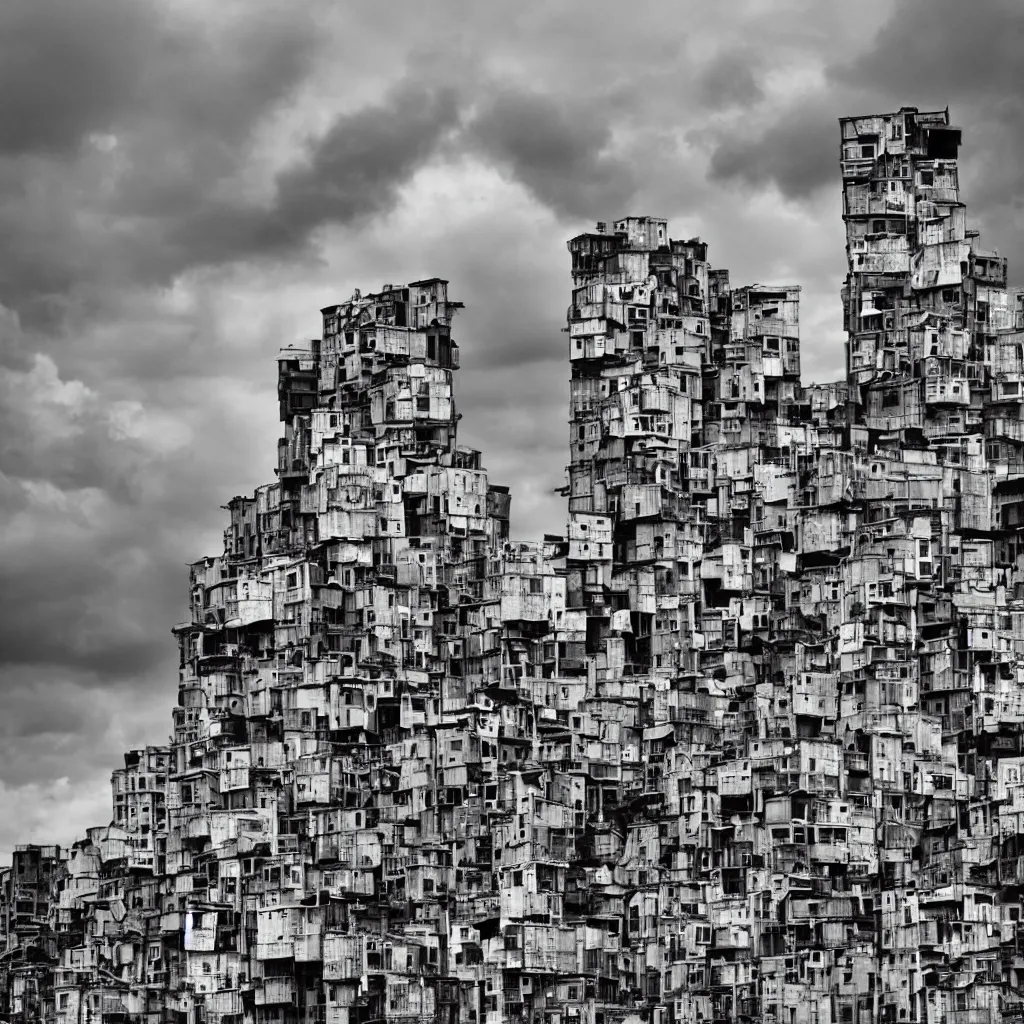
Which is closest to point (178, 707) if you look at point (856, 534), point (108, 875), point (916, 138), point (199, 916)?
point (108, 875)

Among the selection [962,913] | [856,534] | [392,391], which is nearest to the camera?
[962,913]

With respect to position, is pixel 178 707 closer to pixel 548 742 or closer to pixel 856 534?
pixel 548 742

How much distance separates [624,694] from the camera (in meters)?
154

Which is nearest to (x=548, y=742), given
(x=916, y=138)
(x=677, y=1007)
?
(x=677, y=1007)

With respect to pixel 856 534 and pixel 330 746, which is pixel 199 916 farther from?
pixel 856 534

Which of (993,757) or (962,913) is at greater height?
(993,757)

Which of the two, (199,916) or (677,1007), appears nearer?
(677,1007)

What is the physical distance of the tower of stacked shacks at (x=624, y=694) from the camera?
136 metres

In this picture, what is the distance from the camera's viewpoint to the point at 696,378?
167875 mm

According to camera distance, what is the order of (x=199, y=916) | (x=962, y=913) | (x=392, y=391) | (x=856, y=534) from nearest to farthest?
(x=962, y=913) → (x=199, y=916) → (x=856, y=534) → (x=392, y=391)

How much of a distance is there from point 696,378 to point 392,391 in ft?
48.7

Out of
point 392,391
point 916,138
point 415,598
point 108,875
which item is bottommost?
point 108,875

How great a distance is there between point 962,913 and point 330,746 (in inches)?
1360

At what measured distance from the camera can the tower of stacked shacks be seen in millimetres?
135500
